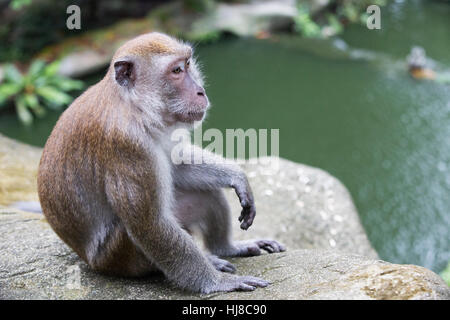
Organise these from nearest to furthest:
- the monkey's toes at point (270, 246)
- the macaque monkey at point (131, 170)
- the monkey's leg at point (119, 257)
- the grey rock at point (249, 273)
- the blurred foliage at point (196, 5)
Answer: the grey rock at point (249, 273) → the macaque monkey at point (131, 170) → the monkey's leg at point (119, 257) → the monkey's toes at point (270, 246) → the blurred foliage at point (196, 5)

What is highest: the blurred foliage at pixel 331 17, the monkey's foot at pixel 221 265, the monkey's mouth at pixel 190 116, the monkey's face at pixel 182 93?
the blurred foliage at pixel 331 17

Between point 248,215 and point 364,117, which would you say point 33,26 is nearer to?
point 364,117

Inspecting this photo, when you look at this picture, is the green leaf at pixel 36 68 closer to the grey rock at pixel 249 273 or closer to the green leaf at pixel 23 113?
the green leaf at pixel 23 113

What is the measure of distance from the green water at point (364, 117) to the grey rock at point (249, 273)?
4.41m

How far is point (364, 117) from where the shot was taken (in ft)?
38.7

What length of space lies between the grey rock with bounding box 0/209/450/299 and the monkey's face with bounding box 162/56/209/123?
128 cm

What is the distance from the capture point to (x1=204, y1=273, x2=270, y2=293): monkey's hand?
11.3 feet

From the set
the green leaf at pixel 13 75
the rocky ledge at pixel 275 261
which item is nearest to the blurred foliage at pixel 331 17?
the green leaf at pixel 13 75

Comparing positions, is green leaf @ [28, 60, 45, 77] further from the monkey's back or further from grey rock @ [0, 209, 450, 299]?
the monkey's back

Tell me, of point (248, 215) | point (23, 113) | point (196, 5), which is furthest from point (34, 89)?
point (248, 215)

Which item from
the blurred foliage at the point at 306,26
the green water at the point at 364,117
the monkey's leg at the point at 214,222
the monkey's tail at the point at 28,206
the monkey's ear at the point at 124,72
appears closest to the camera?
the monkey's ear at the point at 124,72

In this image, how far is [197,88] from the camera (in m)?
3.50

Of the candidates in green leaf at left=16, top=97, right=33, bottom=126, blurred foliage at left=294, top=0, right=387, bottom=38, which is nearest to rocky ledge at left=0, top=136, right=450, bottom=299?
green leaf at left=16, top=97, right=33, bottom=126

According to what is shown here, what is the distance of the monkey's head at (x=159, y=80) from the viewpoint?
3371mm
